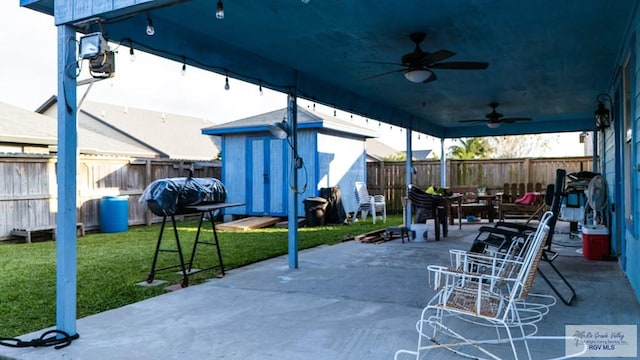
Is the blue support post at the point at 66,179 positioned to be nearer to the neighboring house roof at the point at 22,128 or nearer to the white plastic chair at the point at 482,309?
the white plastic chair at the point at 482,309

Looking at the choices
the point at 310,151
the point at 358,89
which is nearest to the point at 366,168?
the point at 310,151

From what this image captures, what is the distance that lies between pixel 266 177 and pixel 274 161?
0.45 m

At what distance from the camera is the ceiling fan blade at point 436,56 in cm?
451

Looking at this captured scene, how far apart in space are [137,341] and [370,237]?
17.7 ft

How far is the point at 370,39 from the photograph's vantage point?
467 cm

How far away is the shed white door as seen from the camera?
1139cm

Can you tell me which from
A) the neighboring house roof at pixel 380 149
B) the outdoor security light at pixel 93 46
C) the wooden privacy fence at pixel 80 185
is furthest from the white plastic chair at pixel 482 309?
the neighboring house roof at pixel 380 149

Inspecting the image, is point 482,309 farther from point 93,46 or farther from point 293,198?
point 293,198

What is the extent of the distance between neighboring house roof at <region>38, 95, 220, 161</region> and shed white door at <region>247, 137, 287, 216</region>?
Result: 24.3 feet

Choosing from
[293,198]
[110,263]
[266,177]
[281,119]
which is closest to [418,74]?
[293,198]

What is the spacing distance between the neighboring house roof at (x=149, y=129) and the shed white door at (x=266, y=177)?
24.3 ft

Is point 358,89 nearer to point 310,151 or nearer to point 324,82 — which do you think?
point 324,82

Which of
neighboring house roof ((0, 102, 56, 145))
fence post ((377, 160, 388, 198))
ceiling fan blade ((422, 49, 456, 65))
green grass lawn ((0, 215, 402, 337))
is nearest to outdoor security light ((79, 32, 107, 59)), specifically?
green grass lawn ((0, 215, 402, 337))

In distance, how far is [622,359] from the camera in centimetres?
272
